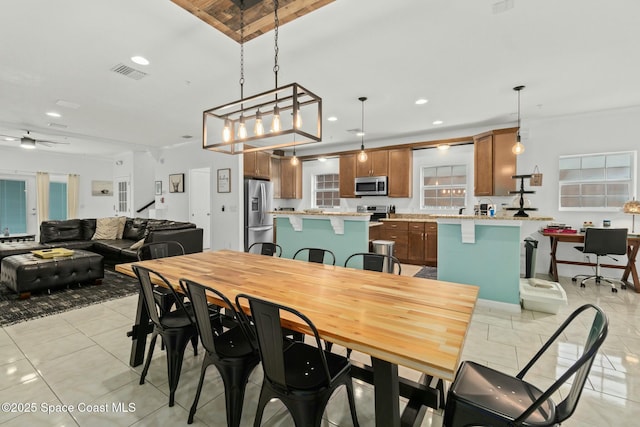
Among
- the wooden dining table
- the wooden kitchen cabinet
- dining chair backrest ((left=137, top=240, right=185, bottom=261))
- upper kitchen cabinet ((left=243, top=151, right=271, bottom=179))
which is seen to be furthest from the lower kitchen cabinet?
dining chair backrest ((left=137, top=240, right=185, bottom=261))

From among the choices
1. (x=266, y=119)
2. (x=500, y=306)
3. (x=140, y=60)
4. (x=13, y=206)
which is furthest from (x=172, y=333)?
(x=13, y=206)

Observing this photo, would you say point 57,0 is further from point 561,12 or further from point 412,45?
point 561,12

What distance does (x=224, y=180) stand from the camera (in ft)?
21.0

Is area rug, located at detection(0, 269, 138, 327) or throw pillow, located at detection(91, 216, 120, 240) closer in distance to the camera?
area rug, located at detection(0, 269, 138, 327)

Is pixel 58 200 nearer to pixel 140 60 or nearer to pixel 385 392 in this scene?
pixel 140 60

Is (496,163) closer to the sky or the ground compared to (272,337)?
closer to the sky

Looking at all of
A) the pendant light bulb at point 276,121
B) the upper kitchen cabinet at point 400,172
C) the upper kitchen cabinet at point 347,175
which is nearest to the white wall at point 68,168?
the upper kitchen cabinet at point 347,175

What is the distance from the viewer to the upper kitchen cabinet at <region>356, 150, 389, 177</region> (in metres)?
6.38

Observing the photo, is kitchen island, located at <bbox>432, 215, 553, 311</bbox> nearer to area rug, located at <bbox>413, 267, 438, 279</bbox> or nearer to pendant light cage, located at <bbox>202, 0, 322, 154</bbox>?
area rug, located at <bbox>413, 267, 438, 279</bbox>

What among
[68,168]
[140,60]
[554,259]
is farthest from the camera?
[68,168]

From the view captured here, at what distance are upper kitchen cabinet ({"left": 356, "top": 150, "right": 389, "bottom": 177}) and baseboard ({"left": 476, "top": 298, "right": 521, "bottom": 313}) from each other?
3.52 meters

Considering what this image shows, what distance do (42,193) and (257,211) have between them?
6586mm

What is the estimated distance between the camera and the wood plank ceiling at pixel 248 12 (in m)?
1.95

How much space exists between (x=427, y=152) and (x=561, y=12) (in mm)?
4010
